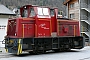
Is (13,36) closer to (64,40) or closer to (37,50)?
(37,50)

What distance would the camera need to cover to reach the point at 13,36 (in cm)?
1584

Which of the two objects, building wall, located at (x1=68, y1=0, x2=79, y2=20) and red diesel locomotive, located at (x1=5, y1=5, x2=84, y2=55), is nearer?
red diesel locomotive, located at (x1=5, y1=5, x2=84, y2=55)

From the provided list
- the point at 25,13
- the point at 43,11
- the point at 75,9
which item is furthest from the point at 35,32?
the point at 75,9

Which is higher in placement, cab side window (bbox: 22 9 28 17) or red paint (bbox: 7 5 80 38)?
cab side window (bbox: 22 9 28 17)

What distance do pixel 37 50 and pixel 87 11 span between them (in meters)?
26.1

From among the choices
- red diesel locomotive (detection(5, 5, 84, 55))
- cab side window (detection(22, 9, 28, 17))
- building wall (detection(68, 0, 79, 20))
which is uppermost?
building wall (detection(68, 0, 79, 20))

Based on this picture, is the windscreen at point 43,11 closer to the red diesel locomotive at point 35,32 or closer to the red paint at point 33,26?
the red diesel locomotive at point 35,32

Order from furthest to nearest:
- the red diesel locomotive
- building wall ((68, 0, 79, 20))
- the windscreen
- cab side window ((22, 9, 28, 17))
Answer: building wall ((68, 0, 79, 20)), cab side window ((22, 9, 28, 17)), the windscreen, the red diesel locomotive

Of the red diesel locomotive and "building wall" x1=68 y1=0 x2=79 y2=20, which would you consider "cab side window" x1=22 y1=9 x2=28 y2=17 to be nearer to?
the red diesel locomotive

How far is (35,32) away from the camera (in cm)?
1620

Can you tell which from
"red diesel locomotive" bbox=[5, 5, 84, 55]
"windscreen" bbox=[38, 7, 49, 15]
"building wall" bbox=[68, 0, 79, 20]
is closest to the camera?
"red diesel locomotive" bbox=[5, 5, 84, 55]

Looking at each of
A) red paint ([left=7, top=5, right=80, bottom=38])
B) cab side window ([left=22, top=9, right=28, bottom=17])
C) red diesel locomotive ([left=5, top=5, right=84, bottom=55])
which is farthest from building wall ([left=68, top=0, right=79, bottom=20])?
cab side window ([left=22, top=9, right=28, bottom=17])

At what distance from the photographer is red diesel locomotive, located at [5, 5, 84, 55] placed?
15.6m

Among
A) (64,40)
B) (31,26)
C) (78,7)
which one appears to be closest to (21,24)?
(31,26)
